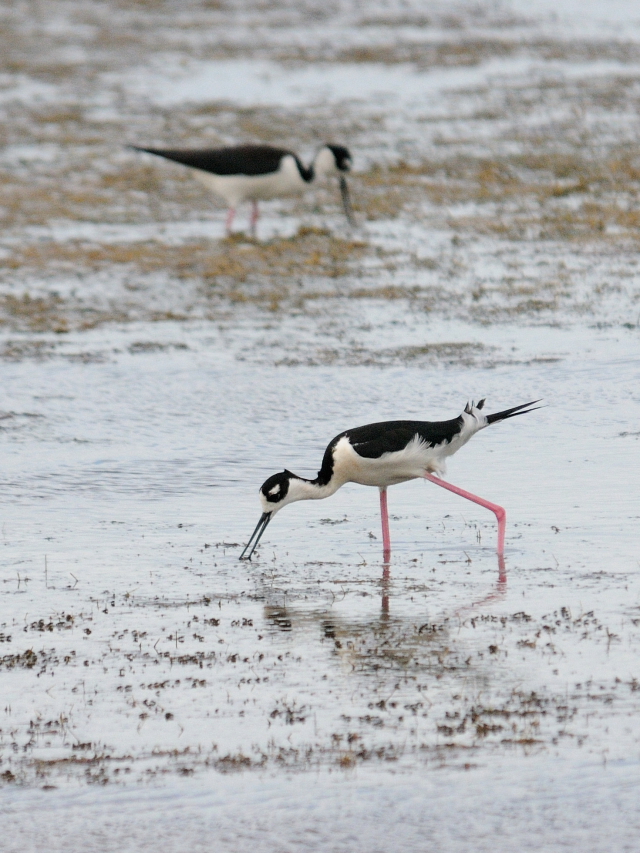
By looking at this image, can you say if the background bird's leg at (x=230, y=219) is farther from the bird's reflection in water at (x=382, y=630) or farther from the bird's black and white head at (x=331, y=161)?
the bird's reflection in water at (x=382, y=630)

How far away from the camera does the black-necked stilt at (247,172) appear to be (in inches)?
647

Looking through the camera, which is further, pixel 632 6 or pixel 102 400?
pixel 632 6

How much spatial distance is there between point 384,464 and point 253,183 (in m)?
8.92

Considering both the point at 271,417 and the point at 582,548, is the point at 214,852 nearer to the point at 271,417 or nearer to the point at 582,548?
the point at 582,548

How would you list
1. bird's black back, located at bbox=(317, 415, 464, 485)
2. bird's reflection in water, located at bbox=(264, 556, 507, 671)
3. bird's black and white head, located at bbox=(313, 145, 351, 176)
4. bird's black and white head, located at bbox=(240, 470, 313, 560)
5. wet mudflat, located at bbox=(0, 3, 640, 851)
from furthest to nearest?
bird's black and white head, located at bbox=(313, 145, 351, 176), bird's black back, located at bbox=(317, 415, 464, 485), bird's black and white head, located at bbox=(240, 470, 313, 560), bird's reflection in water, located at bbox=(264, 556, 507, 671), wet mudflat, located at bbox=(0, 3, 640, 851)

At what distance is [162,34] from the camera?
31.8m

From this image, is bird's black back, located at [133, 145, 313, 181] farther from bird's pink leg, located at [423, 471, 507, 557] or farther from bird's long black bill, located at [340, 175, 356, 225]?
bird's pink leg, located at [423, 471, 507, 557]

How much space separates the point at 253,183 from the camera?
16.5 metres

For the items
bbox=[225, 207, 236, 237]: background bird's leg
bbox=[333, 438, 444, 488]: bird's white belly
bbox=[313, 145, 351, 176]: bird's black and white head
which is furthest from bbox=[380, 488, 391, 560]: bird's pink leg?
bbox=[313, 145, 351, 176]: bird's black and white head

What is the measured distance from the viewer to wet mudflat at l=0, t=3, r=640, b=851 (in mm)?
5125

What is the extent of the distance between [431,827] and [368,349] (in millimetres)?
7394

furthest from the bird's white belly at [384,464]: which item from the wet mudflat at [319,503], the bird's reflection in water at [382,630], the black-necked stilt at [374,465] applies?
the bird's reflection in water at [382,630]

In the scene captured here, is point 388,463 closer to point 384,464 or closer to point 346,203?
point 384,464

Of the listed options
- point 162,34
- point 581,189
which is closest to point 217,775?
point 581,189
